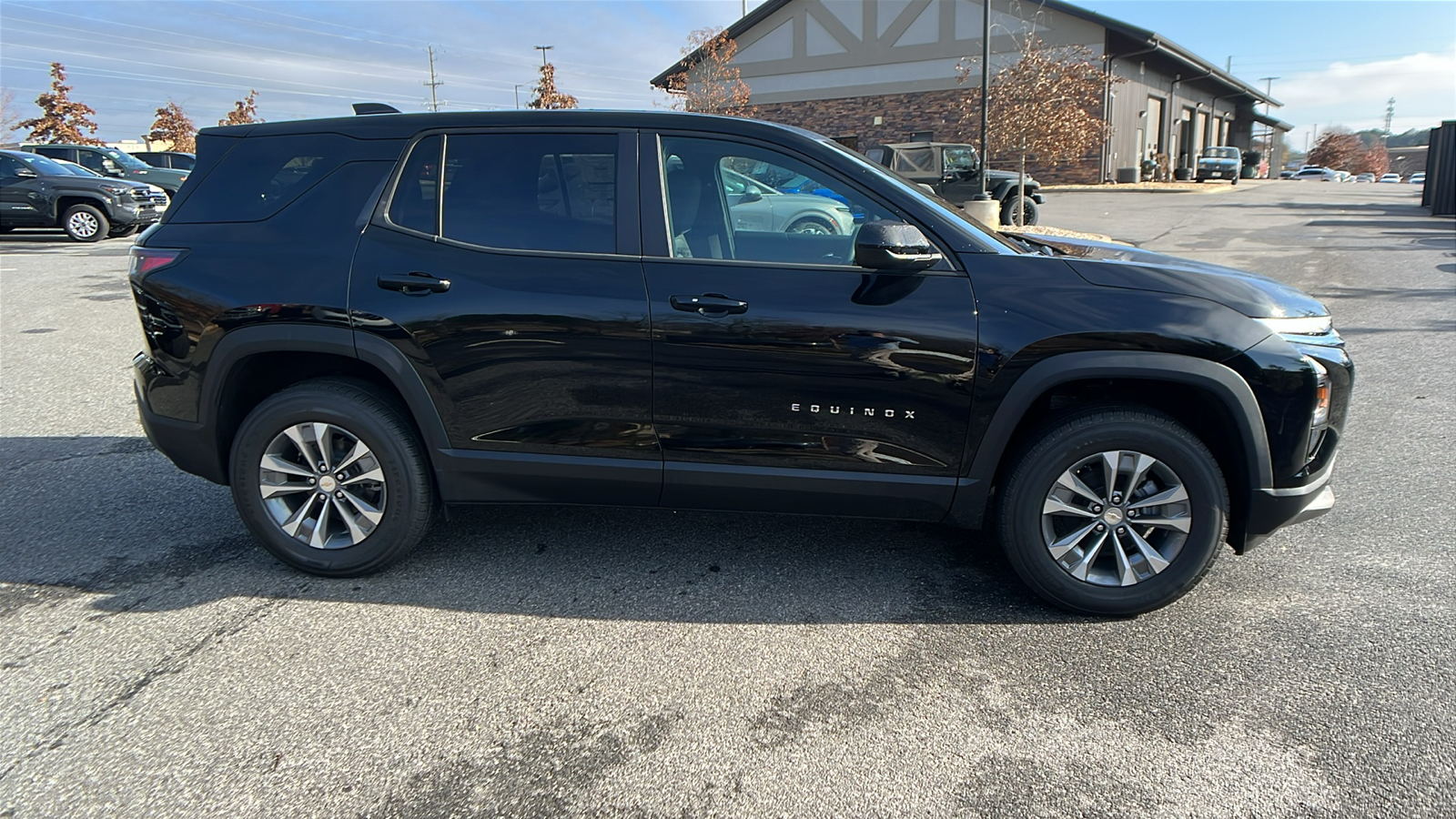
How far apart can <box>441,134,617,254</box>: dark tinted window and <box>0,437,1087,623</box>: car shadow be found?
138 centimetres

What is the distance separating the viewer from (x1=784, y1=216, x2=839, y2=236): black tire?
3.50 meters

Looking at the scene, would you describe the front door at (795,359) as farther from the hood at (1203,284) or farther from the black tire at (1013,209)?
the black tire at (1013,209)

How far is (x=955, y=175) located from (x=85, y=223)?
672 inches

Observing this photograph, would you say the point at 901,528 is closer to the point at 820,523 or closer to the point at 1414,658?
the point at 820,523

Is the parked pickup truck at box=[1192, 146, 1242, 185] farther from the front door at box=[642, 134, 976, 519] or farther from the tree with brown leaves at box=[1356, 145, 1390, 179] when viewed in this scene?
the tree with brown leaves at box=[1356, 145, 1390, 179]

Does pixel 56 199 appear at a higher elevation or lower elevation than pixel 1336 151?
lower

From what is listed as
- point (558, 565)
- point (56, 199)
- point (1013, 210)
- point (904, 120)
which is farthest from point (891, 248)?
point (904, 120)

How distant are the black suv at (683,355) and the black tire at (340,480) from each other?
0.01 meters

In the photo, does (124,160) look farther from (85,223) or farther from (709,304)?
(709,304)

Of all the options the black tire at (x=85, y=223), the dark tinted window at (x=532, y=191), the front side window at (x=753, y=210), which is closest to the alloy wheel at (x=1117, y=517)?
the front side window at (x=753, y=210)

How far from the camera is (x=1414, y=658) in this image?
3.03 m

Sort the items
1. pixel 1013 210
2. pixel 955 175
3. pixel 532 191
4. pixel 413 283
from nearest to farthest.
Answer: pixel 413 283 < pixel 532 191 < pixel 955 175 < pixel 1013 210

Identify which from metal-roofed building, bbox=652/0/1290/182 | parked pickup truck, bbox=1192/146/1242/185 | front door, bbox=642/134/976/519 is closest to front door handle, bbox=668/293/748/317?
front door, bbox=642/134/976/519

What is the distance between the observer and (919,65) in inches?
1398
